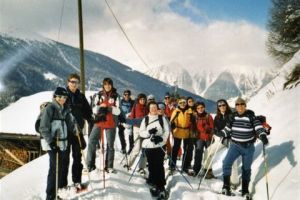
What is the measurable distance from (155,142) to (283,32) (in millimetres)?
31226

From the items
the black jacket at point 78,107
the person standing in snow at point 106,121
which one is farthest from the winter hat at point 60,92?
the person standing in snow at point 106,121

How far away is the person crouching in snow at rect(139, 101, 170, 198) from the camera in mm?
9398

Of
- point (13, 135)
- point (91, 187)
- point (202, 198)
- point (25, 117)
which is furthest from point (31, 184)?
point (25, 117)

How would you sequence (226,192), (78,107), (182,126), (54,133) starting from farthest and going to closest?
(182,126) → (226,192) → (78,107) → (54,133)

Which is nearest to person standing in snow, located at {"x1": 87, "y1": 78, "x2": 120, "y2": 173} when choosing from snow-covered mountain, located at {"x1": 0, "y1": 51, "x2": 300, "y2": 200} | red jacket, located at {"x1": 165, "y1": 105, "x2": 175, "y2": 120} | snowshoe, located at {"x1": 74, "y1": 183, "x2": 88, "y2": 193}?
snow-covered mountain, located at {"x1": 0, "y1": 51, "x2": 300, "y2": 200}

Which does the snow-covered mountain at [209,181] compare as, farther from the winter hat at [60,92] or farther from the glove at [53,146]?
the winter hat at [60,92]

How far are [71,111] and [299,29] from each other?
2797 cm

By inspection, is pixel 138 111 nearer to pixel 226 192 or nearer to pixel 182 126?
pixel 182 126

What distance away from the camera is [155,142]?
9.41 meters

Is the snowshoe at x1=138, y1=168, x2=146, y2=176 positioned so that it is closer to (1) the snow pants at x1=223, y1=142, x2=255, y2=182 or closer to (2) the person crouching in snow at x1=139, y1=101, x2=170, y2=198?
(2) the person crouching in snow at x1=139, y1=101, x2=170, y2=198

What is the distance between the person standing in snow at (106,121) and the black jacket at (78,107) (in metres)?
0.73

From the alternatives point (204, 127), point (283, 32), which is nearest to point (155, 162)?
point (204, 127)

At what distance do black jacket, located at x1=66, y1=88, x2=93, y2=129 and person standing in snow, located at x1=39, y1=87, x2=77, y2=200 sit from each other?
Answer: 517 mm

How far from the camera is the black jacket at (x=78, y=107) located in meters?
8.71
